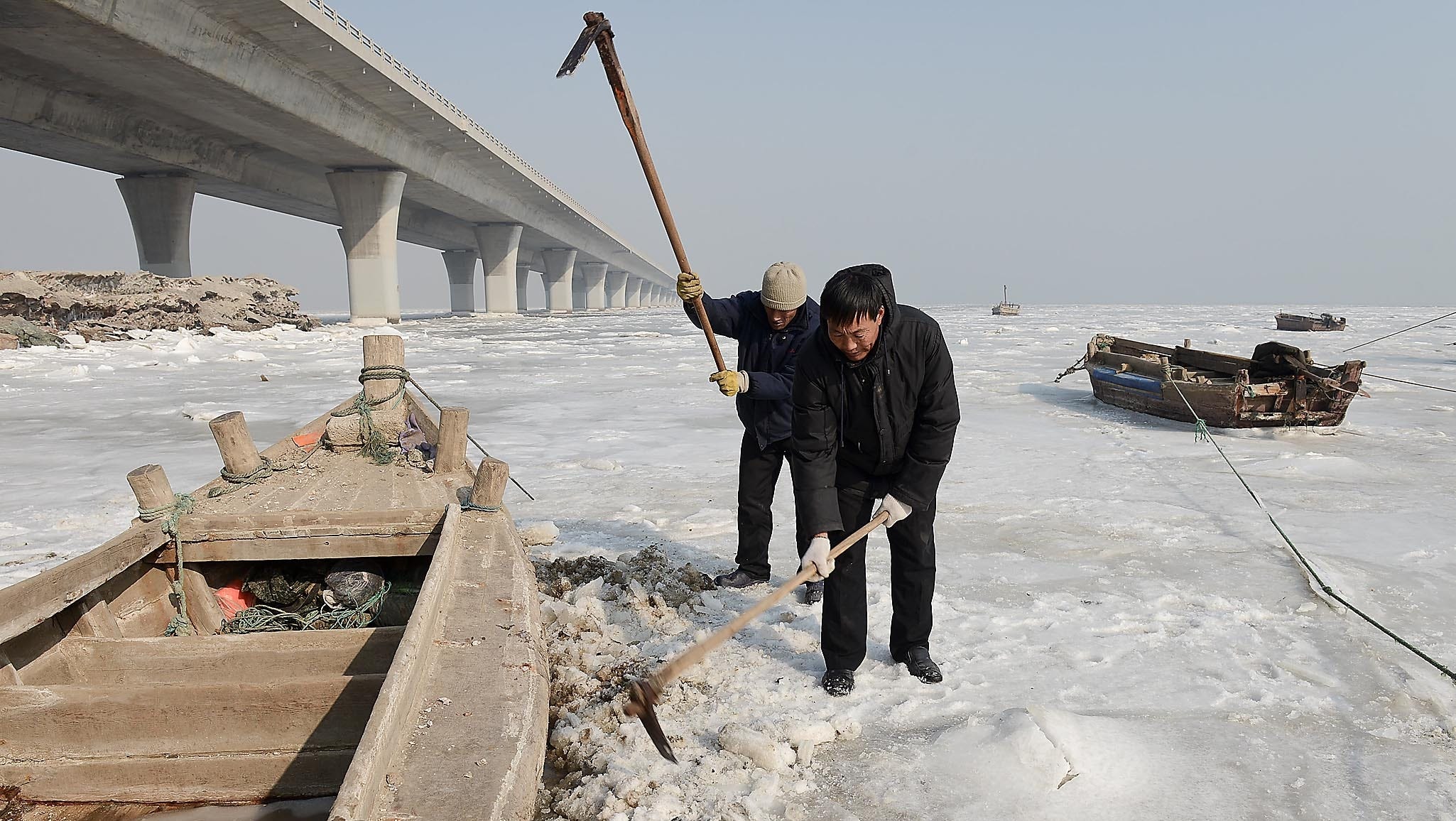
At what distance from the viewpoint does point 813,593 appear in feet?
14.0

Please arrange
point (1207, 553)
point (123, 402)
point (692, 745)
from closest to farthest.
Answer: point (692, 745) → point (1207, 553) → point (123, 402)

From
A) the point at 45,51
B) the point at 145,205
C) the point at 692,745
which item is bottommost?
the point at 692,745

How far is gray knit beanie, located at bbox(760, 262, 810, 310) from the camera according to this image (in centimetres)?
395

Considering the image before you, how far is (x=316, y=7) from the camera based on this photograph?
19.3m

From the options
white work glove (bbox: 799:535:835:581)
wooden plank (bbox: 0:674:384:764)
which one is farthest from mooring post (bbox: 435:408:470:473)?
white work glove (bbox: 799:535:835:581)

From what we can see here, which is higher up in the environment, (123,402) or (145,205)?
(145,205)

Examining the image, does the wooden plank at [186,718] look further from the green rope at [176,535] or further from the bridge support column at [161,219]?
the bridge support column at [161,219]

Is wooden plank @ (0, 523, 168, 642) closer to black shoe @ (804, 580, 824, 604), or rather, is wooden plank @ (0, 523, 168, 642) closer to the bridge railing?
black shoe @ (804, 580, 824, 604)

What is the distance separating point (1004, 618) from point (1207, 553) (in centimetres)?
188

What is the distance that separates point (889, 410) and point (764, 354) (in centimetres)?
139

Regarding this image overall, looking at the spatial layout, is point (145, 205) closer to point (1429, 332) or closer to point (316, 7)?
point (316, 7)

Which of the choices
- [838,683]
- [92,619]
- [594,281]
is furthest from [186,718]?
[594,281]

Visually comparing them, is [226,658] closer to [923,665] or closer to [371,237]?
[923,665]

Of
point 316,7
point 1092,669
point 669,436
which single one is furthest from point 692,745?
point 316,7
